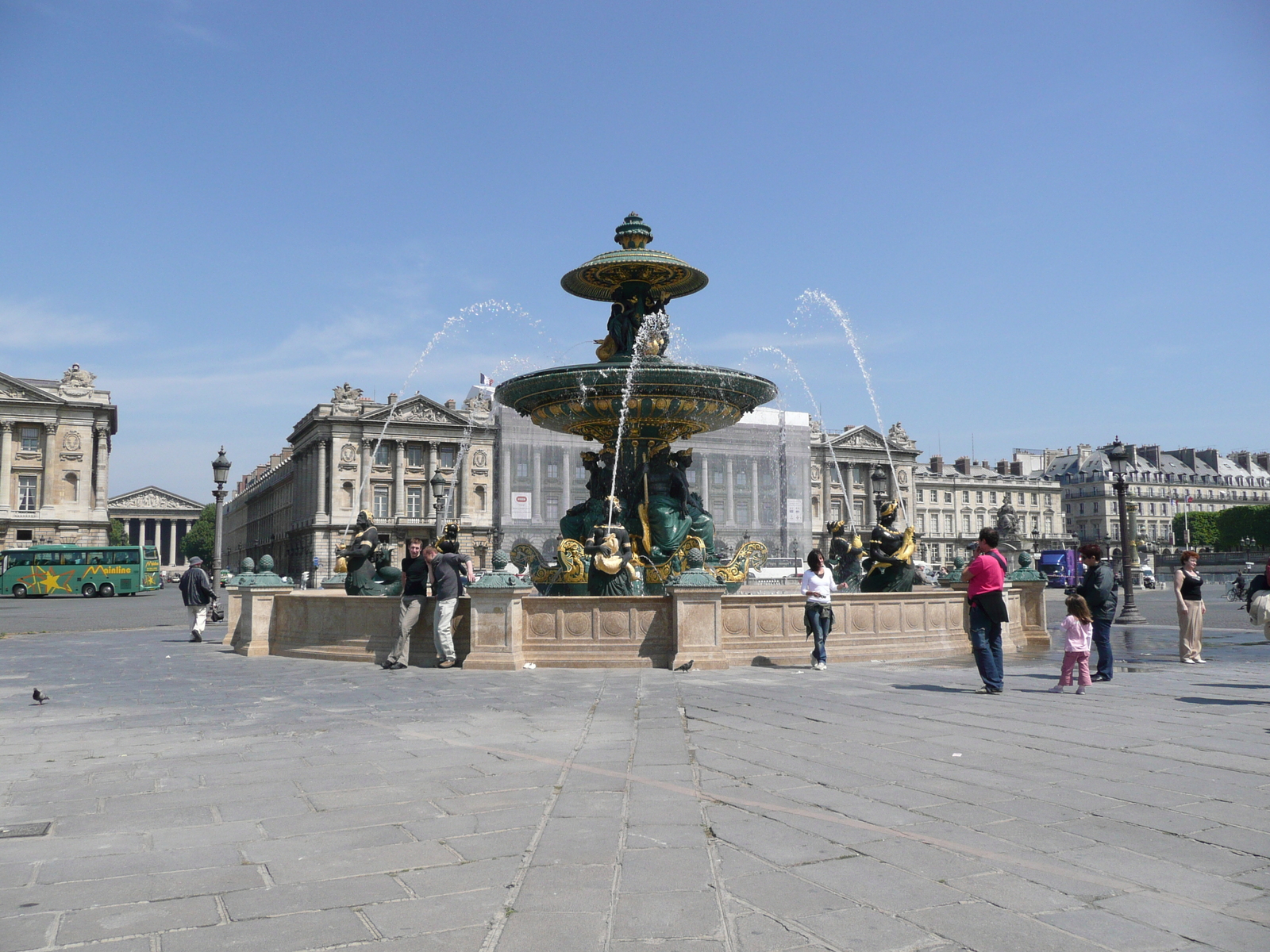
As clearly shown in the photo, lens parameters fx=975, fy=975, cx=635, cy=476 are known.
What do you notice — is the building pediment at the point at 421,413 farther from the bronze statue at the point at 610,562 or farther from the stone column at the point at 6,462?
the bronze statue at the point at 610,562

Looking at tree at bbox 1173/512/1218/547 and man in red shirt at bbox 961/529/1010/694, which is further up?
tree at bbox 1173/512/1218/547

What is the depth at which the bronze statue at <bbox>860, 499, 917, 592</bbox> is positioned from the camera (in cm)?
1275

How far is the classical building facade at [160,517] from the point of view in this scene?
13325 centimetres

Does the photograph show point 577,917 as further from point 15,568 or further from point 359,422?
point 359,422

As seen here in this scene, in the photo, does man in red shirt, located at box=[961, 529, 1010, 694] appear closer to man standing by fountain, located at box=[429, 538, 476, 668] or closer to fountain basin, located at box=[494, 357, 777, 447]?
man standing by fountain, located at box=[429, 538, 476, 668]

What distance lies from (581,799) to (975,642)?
4.96m

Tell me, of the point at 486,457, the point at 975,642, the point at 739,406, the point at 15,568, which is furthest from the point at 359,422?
the point at 975,642

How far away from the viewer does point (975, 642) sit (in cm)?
841

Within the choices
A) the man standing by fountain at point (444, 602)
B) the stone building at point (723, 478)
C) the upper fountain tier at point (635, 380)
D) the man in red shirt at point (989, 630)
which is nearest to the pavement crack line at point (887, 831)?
the man in red shirt at point (989, 630)

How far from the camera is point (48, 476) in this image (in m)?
71.5

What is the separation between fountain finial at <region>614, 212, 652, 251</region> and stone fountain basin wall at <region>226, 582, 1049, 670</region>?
21.0 feet

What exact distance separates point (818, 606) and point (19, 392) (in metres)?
78.1

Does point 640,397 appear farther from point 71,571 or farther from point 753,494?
point 753,494

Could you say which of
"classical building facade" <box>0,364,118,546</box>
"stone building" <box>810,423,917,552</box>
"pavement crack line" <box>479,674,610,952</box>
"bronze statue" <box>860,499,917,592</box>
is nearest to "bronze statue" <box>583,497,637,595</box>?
"bronze statue" <box>860,499,917,592</box>
